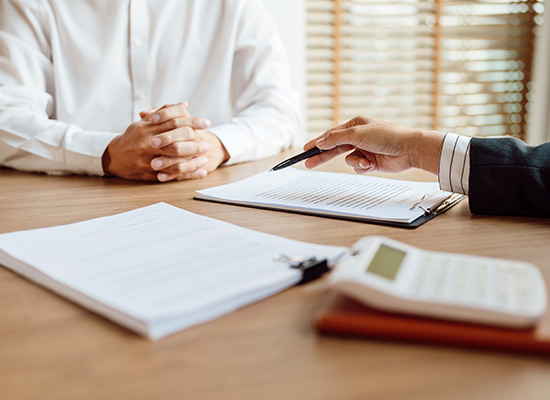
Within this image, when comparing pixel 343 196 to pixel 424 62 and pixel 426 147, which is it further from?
pixel 424 62

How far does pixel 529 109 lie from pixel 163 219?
3179mm

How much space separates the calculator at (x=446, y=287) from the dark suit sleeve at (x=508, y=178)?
355 mm

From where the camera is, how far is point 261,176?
1131mm

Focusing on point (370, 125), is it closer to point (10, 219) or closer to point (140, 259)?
point (140, 259)

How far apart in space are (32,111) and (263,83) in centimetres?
66

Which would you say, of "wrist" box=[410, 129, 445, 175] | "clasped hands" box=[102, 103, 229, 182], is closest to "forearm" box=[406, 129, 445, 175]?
"wrist" box=[410, 129, 445, 175]

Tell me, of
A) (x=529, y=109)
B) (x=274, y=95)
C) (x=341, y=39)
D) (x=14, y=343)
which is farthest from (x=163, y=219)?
(x=529, y=109)

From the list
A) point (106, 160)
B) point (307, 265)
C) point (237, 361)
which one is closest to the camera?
point (237, 361)

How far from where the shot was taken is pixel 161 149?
1099 millimetres

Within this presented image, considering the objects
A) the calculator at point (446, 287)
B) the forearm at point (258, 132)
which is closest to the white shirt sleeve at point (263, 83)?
the forearm at point (258, 132)

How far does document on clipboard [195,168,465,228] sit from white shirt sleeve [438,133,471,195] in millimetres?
37

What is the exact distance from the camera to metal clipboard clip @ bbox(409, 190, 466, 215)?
0.83 metres

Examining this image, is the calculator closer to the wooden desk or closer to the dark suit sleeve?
the wooden desk

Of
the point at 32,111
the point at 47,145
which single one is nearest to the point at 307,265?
the point at 47,145
